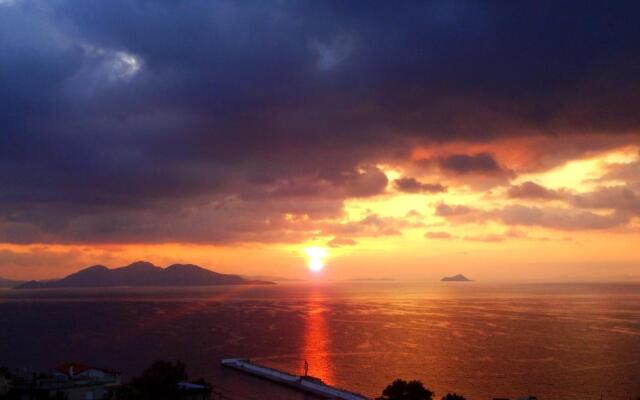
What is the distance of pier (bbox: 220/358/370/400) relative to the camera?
58875 millimetres

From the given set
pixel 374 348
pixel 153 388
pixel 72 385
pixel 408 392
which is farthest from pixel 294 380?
pixel 408 392

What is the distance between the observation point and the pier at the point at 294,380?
5888cm

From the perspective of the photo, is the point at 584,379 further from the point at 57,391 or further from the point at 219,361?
the point at 57,391

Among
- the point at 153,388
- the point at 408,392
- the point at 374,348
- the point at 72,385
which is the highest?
the point at 153,388

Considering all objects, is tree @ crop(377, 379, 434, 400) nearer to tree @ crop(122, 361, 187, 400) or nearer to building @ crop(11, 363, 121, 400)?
tree @ crop(122, 361, 187, 400)

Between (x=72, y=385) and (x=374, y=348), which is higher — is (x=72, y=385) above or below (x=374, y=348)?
above

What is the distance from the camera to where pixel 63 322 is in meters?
142

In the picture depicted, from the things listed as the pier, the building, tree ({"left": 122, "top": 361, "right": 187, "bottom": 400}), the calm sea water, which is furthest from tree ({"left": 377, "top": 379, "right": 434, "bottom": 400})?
the calm sea water

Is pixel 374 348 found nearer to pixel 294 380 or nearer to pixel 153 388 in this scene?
pixel 294 380

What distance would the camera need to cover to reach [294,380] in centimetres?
6644

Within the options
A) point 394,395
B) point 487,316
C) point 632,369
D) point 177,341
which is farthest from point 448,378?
point 487,316

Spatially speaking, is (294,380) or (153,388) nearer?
(153,388)

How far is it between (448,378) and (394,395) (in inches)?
1257

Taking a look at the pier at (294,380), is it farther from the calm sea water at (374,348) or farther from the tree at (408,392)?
the tree at (408,392)
